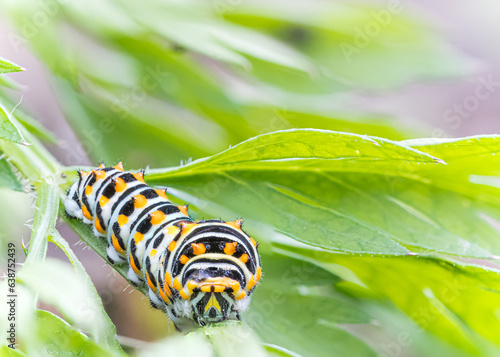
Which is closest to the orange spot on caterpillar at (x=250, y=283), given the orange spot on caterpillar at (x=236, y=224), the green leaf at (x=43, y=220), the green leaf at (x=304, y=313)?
the orange spot on caterpillar at (x=236, y=224)

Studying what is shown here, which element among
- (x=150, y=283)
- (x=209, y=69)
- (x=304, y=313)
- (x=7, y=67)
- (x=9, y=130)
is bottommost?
(x=304, y=313)

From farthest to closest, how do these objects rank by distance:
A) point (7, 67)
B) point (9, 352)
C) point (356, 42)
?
point (356, 42) < point (7, 67) < point (9, 352)

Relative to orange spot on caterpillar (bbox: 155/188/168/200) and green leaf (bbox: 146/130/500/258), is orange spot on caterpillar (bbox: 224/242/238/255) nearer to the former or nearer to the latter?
green leaf (bbox: 146/130/500/258)

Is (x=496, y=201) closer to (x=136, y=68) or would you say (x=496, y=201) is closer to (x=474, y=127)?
(x=136, y=68)

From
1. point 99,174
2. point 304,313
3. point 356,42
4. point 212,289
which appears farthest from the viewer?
point 356,42

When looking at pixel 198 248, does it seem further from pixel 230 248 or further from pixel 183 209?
pixel 183 209

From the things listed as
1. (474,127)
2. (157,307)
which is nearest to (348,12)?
(157,307)

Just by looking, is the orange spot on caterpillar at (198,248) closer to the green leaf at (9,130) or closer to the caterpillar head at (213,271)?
the caterpillar head at (213,271)

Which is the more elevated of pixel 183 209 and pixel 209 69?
pixel 209 69

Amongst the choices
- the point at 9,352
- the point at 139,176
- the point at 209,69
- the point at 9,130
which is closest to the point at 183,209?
the point at 139,176
